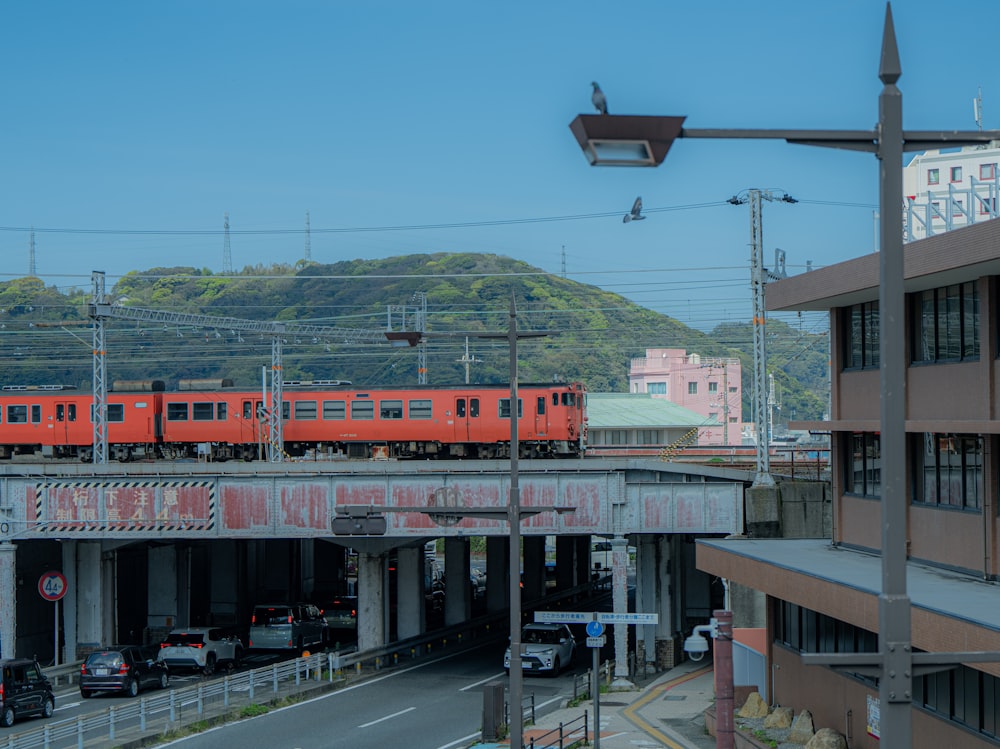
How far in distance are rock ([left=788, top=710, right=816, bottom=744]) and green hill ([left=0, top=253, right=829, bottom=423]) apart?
9091 centimetres

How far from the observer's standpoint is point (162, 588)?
47.7m

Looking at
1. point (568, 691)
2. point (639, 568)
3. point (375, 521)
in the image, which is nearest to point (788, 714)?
point (375, 521)

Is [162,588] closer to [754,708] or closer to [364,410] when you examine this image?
[364,410]

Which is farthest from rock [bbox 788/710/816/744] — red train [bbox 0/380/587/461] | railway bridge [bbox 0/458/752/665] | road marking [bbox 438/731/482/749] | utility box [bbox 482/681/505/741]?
red train [bbox 0/380/587/461]

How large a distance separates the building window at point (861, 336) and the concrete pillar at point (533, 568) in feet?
106

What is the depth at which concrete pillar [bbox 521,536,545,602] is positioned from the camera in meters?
57.8

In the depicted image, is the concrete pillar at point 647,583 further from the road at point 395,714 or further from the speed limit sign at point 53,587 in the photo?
the speed limit sign at point 53,587

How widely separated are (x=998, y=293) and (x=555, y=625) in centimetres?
2570

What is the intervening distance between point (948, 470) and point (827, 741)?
5.44 m

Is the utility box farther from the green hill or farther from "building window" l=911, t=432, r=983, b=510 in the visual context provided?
the green hill

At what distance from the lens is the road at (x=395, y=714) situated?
28984 millimetres

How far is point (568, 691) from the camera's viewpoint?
36969 millimetres

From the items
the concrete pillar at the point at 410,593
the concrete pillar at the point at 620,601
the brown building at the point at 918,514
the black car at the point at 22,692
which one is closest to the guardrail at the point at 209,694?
the black car at the point at 22,692

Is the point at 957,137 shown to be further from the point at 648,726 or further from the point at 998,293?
the point at 648,726
